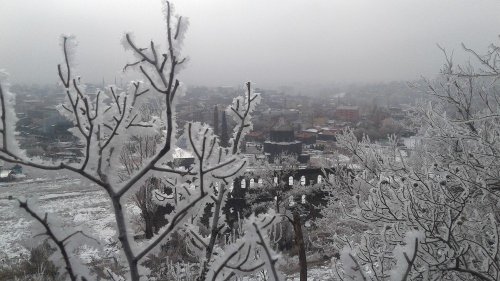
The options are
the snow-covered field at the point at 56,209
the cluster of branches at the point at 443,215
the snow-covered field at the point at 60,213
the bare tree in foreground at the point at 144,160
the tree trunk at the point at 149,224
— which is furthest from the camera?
the snow-covered field at the point at 56,209

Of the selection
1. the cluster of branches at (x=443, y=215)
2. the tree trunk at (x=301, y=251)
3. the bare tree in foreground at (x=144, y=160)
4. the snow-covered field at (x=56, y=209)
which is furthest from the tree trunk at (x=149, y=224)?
the bare tree in foreground at (x=144, y=160)

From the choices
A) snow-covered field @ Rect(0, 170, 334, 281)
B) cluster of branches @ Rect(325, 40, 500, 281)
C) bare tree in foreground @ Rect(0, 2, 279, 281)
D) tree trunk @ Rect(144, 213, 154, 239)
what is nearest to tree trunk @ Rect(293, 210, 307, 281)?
cluster of branches @ Rect(325, 40, 500, 281)

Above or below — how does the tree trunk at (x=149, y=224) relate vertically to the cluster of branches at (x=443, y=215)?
below

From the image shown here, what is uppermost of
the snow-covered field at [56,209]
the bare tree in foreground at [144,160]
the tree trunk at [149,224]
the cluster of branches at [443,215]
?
the bare tree in foreground at [144,160]

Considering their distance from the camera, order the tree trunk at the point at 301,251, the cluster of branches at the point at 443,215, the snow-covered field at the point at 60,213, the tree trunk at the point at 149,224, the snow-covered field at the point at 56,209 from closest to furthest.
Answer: the snow-covered field at the point at 60,213 < the tree trunk at the point at 301,251 < the cluster of branches at the point at 443,215 < the tree trunk at the point at 149,224 < the snow-covered field at the point at 56,209

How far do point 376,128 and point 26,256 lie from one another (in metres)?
43.0

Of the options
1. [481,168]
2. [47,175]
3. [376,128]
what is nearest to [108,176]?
[47,175]

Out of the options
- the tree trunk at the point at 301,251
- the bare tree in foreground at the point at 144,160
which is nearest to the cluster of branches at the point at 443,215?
the tree trunk at the point at 301,251

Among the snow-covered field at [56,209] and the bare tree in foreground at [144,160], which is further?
the snow-covered field at [56,209]

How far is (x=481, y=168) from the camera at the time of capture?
15.0 ft

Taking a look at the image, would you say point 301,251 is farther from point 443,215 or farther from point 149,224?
point 149,224

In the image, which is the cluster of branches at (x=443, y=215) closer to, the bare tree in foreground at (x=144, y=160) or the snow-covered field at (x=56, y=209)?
the bare tree in foreground at (x=144, y=160)

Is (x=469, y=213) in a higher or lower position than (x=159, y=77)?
lower

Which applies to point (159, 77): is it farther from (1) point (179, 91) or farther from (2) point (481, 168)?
(2) point (481, 168)
